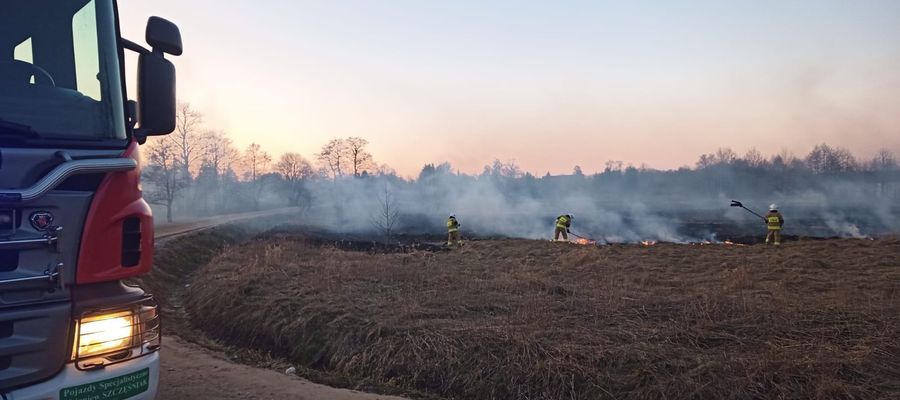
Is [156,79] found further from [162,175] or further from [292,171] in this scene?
[292,171]

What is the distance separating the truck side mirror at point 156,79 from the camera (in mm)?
3051

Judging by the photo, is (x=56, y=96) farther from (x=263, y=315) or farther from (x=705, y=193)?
(x=705, y=193)

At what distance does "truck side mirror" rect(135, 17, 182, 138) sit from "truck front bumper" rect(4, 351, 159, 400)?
1356mm

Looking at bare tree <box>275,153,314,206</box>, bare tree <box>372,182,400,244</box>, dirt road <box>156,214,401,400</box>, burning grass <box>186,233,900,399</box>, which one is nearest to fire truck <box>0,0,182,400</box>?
dirt road <box>156,214,401,400</box>

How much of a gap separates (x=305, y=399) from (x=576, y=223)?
Answer: 3373 centimetres

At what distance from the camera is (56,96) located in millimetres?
2740

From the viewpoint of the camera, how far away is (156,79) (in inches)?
122

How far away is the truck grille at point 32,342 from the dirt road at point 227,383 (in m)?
2.86

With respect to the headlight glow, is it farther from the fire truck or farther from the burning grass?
the burning grass

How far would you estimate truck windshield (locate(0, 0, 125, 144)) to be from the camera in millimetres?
2584

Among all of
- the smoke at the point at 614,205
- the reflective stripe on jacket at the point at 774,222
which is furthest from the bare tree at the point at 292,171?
the reflective stripe on jacket at the point at 774,222

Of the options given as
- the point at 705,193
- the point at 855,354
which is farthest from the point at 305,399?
the point at 705,193

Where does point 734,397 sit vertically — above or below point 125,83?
below

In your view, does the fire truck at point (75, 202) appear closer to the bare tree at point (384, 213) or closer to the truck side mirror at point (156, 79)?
the truck side mirror at point (156, 79)
